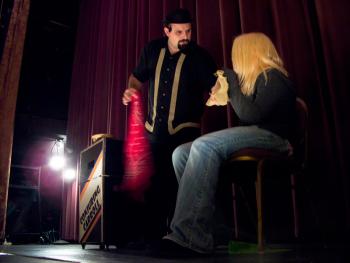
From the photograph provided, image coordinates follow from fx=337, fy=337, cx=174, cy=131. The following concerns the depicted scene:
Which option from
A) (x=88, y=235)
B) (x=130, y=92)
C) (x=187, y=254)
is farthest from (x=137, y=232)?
(x=187, y=254)

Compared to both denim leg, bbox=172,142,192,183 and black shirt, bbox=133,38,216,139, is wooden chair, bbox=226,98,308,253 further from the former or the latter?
black shirt, bbox=133,38,216,139

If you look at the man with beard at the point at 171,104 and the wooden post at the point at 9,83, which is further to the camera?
the wooden post at the point at 9,83

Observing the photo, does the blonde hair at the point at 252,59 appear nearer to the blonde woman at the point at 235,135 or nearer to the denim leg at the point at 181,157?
the blonde woman at the point at 235,135

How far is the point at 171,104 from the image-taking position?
1.86 metres

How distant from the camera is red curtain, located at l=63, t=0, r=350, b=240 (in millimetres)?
1521

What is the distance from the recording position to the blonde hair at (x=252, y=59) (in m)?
Result: 1.35

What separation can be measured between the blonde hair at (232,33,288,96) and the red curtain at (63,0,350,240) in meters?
0.36

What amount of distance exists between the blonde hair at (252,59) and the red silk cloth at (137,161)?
677 millimetres

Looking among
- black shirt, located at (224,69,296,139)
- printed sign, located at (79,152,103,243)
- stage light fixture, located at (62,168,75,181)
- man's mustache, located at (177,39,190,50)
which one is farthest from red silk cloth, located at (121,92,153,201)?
stage light fixture, located at (62,168,75,181)

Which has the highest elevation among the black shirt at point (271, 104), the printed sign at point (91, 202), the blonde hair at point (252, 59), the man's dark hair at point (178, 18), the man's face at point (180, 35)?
the man's dark hair at point (178, 18)

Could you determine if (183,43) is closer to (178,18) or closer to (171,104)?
(178,18)

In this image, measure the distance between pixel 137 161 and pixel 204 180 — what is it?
78 cm

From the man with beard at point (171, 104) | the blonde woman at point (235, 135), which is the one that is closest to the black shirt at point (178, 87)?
the man with beard at point (171, 104)

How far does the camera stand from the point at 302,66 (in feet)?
5.60
